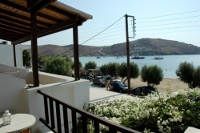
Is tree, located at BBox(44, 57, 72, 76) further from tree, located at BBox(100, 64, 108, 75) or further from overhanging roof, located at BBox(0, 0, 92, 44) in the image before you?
overhanging roof, located at BBox(0, 0, 92, 44)

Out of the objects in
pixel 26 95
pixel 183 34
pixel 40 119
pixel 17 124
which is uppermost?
pixel 183 34

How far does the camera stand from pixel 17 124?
2314 mm

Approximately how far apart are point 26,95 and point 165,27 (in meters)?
24.8

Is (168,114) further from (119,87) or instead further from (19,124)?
(119,87)

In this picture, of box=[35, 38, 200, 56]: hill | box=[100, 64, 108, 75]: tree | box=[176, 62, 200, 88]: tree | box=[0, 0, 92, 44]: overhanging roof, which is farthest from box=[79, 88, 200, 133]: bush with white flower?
box=[35, 38, 200, 56]: hill

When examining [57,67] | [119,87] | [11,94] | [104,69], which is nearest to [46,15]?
[11,94]

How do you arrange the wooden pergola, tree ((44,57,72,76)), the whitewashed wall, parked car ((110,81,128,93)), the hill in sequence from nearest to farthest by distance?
1. the whitewashed wall
2. the wooden pergola
3. parked car ((110,81,128,93))
4. tree ((44,57,72,76))
5. the hill

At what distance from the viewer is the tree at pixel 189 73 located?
1605 cm

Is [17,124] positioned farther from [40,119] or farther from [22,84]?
[22,84]

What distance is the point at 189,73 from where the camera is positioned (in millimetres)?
16719

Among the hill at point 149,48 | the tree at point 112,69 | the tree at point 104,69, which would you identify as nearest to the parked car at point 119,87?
the tree at point 112,69

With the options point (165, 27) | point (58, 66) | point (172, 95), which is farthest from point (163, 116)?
point (165, 27)

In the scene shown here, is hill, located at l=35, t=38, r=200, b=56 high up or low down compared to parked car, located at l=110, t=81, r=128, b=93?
up

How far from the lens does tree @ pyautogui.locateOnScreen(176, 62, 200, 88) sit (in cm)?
1605
